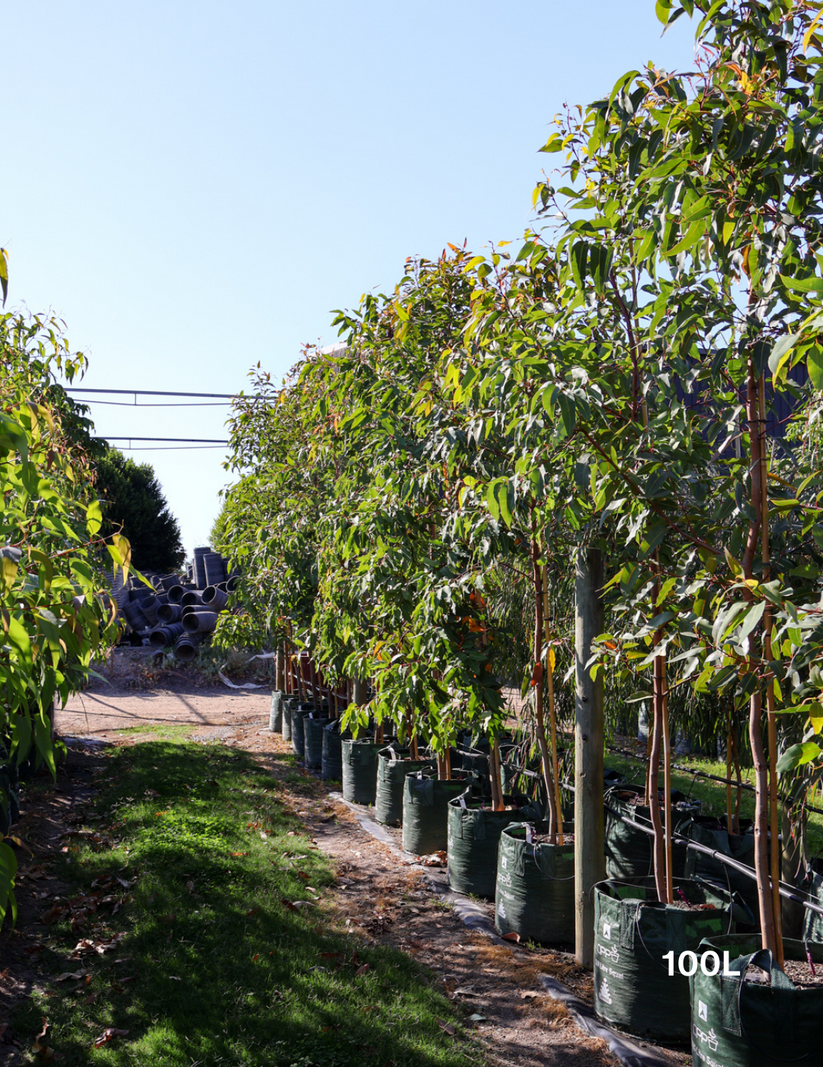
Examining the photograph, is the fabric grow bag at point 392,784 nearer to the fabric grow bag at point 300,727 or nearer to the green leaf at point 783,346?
the fabric grow bag at point 300,727

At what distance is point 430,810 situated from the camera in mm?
6086

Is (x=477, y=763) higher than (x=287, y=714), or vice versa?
(x=477, y=763)

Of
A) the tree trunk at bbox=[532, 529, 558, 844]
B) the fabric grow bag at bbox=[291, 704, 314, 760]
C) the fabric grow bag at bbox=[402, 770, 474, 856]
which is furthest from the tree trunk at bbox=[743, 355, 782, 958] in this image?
the fabric grow bag at bbox=[291, 704, 314, 760]

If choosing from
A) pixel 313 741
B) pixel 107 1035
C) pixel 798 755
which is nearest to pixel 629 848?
pixel 107 1035

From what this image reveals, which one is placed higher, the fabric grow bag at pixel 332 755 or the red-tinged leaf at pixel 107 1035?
the fabric grow bag at pixel 332 755

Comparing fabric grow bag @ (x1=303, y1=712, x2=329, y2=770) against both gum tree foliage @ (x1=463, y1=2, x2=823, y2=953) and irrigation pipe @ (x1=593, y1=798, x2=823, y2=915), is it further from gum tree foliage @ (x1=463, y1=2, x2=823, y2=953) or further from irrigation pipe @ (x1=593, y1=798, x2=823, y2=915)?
gum tree foliage @ (x1=463, y1=2, x2=823, y2=953)

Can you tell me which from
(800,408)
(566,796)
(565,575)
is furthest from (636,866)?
(800,408)

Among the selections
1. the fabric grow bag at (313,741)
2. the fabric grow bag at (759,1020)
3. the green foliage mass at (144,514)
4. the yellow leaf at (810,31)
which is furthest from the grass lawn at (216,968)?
the green foliage mass at (144,514)

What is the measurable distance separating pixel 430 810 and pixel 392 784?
85cm

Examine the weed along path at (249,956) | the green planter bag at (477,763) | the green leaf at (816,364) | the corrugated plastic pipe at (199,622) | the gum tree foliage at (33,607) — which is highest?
the green leaf at (816,364)

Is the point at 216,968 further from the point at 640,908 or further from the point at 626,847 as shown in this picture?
the point at 626,847

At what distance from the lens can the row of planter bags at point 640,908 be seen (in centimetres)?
276

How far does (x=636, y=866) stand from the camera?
15.8 ft

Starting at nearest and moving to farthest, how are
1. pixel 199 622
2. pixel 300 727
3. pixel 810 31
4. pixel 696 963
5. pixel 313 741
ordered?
pixel 810 31
pixel 696 963
pixel 313 741
pixel 300 727
pixel 199 622
